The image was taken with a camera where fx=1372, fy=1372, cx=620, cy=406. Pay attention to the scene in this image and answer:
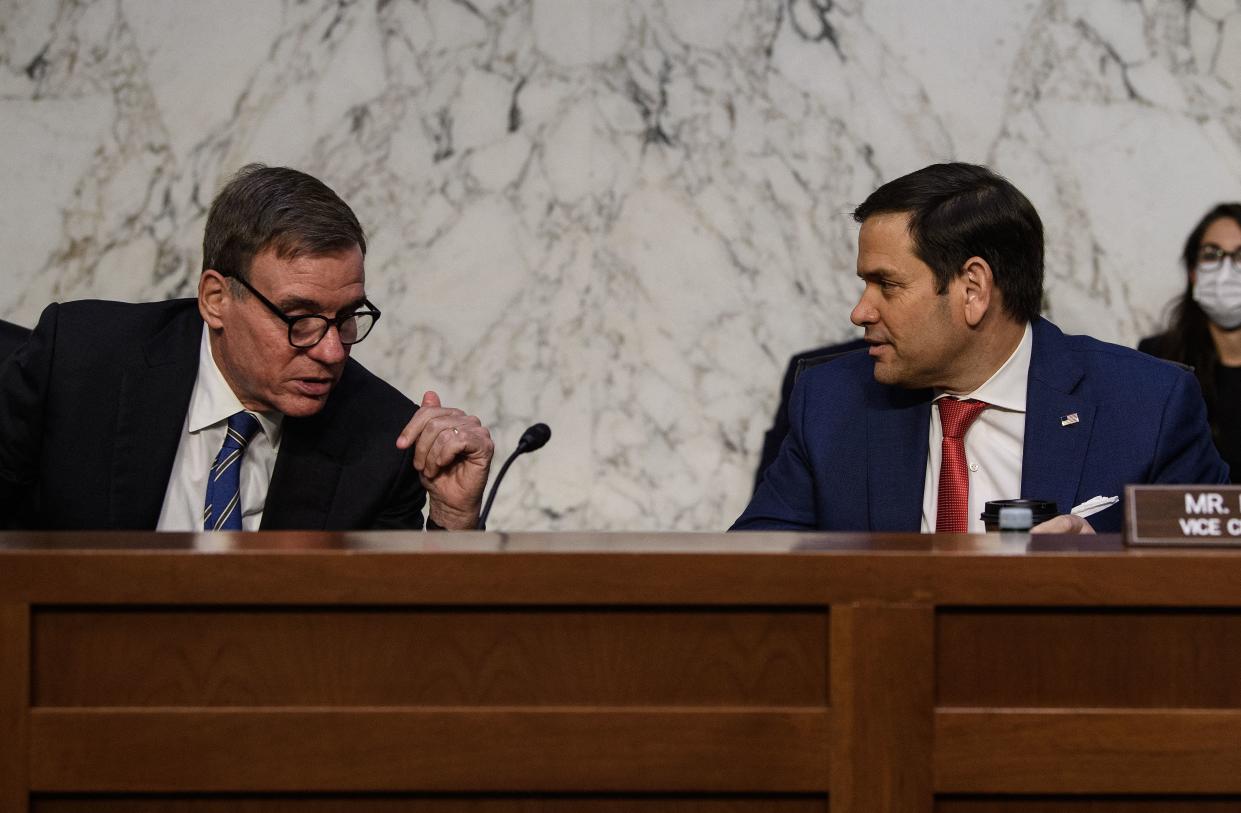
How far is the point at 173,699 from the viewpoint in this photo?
1.15 m

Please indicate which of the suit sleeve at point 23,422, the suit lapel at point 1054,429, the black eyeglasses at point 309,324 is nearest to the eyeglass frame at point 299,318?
the black eyeglasses at point 309,324

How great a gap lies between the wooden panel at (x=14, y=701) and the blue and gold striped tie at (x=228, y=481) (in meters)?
0.85

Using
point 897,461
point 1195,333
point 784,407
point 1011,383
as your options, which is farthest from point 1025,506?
point 1195,333

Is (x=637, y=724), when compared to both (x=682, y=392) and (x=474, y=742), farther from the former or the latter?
(x=682, y=392)

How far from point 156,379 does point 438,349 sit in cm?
150

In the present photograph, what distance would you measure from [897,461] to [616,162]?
161 cm

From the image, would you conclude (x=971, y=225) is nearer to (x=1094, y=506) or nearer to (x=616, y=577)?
(x=1094, y=506)

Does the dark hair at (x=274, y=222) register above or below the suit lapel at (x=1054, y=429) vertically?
above

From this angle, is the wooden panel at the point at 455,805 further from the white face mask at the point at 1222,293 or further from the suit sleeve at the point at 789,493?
the white face mask at the point at 1222,293

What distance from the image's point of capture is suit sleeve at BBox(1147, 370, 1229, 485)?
2117 millimetres

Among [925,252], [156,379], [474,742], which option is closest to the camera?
[474,742]

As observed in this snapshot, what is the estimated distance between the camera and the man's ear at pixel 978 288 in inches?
89.1

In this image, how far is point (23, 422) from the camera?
2.04 metres

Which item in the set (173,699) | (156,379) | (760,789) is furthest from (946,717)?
(156,379)
